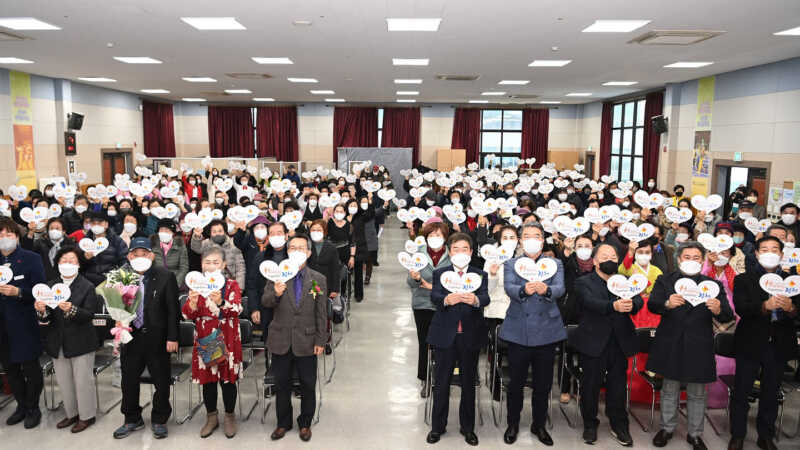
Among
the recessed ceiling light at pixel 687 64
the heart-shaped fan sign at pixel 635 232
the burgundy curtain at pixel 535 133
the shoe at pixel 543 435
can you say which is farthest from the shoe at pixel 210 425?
the burgundy curtain at pixel 535 133

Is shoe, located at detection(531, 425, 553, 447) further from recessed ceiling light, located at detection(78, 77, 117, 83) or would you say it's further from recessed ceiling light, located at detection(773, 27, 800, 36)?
recessed ceiling light, located at detection(78, 77, 117, 83)

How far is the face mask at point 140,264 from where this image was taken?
4348mm

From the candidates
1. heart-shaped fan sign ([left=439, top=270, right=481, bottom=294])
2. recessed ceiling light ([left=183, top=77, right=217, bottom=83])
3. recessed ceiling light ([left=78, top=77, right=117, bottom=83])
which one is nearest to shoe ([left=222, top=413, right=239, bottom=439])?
heart-shaped fan sign ([left=439, top=270, right=481, bottom=294])

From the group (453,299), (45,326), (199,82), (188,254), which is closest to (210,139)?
(199,82)

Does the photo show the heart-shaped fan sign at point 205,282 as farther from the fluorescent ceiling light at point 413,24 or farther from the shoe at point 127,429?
the fluorescent ceiling light at point 413,24

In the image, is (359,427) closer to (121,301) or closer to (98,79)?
(121,301)

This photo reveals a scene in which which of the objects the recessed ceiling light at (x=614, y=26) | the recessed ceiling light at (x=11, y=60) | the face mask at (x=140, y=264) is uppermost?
the recessed ceiling light at (x=11, y=60)

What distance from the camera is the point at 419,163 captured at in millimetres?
22250

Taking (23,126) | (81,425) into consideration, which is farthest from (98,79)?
(81,425)

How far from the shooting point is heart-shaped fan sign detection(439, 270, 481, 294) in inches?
161

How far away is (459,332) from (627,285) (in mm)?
1316

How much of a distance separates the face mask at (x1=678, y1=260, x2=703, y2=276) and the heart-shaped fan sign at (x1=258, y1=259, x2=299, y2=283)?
9.85 ft

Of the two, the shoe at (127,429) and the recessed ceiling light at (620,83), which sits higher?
the recessed ceiling light at (620,83)

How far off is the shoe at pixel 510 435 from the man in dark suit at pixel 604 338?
62 cm
